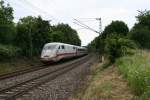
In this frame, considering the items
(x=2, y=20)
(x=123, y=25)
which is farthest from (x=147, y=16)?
(x=2, y=20)

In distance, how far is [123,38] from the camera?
30.4 metres

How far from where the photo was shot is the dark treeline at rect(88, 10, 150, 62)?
92.6 ft

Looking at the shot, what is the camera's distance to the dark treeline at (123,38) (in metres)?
28.2

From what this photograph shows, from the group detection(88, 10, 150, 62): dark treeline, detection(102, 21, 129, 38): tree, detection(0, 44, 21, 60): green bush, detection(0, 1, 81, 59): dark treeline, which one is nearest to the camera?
detection(88, 10, 150, 62): dark treeline

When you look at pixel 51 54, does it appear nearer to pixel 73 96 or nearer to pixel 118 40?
pixel 118 40

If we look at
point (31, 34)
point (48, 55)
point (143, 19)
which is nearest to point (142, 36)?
point (143, 19)

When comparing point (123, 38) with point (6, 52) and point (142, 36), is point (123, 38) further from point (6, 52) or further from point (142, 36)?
point (142, 36)

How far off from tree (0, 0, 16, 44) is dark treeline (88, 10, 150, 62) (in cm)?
1171

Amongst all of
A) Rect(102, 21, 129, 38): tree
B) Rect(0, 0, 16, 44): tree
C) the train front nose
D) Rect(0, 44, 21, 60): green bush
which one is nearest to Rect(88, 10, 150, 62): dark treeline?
Rect(102, 21, 129, 38): tree

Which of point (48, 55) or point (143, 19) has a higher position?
point (143, 19)

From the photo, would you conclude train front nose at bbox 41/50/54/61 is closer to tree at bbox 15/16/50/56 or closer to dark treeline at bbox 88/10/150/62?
tree at bbox 15/16/50/56

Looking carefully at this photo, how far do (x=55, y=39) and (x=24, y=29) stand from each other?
1805cm

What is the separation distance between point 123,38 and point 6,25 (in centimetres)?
1433

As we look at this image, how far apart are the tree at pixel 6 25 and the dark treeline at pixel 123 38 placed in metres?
11.7
